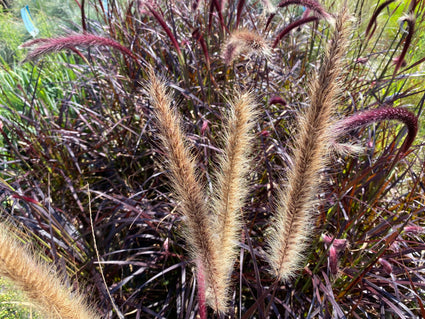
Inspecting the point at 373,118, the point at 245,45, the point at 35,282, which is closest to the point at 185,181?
the point at 35,282

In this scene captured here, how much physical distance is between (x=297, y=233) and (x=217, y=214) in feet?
0.92

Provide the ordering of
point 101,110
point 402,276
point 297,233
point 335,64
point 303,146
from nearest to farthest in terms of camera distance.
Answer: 1. point 335,64
2. point 303,146
3. point 297,233
4. point 402,276
5. point 101,110

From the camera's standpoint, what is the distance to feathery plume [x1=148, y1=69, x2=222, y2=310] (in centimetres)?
110

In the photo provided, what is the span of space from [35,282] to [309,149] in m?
0.87

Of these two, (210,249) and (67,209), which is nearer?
(210,249)

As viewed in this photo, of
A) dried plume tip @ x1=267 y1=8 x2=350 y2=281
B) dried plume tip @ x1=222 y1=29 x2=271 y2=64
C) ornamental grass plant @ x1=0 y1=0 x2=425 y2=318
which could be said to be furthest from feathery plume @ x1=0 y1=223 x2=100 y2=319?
dried plume tip @ x1=222 y1=29 x2=271 y2=64

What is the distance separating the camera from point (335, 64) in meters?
0.99

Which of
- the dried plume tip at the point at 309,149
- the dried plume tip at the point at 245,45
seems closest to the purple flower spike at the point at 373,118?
the dried plume tip at the point at 309,149

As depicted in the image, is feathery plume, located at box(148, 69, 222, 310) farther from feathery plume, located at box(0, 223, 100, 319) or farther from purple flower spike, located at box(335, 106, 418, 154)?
purple flower spike, located at box(335, 106, 418, 154)

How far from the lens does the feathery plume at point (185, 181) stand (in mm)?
1104

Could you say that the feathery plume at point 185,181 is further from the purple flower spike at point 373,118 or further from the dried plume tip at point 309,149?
the purple flower spike at point 373,118

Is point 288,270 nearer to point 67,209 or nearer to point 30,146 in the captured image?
point 67,209

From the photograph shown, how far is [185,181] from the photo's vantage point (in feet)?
3.69

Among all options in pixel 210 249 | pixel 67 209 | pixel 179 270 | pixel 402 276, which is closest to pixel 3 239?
pixel 210 249
